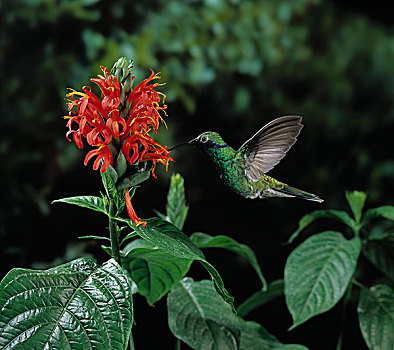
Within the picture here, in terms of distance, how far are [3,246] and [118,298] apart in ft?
2.39

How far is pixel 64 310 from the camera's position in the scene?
45 centimetres

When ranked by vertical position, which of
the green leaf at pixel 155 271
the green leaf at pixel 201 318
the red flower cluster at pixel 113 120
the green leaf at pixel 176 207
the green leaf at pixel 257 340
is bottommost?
the green leaf at pixel 257 340

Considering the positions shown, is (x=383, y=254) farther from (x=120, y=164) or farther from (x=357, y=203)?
(x=120, y=164)

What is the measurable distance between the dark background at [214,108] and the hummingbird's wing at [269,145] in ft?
1.86

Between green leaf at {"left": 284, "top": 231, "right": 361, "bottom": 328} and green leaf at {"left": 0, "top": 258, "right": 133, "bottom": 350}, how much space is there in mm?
313

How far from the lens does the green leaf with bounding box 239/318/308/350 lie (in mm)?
733

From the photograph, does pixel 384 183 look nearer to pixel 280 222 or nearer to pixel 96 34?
pixel 280 222

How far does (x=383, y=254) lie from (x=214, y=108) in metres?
0.59

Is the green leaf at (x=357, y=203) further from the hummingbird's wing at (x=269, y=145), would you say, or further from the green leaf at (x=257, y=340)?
the hummingbird's wing at (x=269, y=145)

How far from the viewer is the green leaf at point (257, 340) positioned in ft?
2.41

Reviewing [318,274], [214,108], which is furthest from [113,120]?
[214,108]

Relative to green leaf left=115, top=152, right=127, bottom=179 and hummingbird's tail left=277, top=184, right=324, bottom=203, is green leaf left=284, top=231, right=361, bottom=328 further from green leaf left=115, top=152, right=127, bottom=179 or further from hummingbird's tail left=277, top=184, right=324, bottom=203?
green leaf left=115, top=152, right=127, bottom=179

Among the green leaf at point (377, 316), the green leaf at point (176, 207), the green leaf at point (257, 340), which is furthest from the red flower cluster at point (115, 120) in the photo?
the green leaf at point (377, 316)

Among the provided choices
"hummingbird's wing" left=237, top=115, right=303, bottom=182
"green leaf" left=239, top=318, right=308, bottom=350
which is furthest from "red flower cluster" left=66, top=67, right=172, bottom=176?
"green leaf" left=239, top=318, right=308, bottom=350
